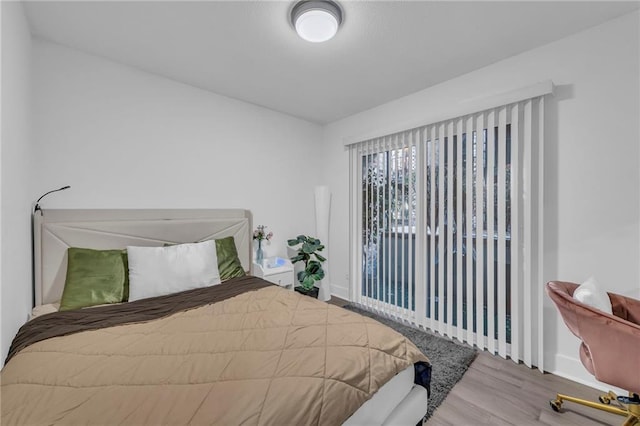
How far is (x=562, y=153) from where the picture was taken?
2.10 metres

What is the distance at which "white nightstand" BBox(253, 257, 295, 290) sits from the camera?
123 inches

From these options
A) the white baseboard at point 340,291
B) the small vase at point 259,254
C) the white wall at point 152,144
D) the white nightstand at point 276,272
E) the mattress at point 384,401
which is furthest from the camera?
the white baseboard at point 340,291

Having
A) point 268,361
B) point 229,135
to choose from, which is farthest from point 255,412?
point 229,135

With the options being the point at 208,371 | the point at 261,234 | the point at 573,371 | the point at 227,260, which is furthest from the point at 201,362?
the point at 573,371

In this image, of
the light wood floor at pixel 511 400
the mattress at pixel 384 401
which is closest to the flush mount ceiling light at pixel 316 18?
the mattress at pixel 384 401

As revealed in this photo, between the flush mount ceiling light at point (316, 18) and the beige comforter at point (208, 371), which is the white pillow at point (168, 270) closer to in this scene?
the beige comforter at point (208, 371)

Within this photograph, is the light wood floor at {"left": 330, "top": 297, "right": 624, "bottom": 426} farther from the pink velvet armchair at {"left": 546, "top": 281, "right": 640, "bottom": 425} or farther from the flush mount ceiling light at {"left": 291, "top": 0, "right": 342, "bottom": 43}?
the flush mount ceiling light at {"left": 291, "top": 0, "right": 342, "bottom": 43}

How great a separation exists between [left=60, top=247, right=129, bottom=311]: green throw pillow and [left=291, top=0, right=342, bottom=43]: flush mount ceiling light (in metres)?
2.23

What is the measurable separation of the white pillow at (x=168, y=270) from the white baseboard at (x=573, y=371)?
2862 mm

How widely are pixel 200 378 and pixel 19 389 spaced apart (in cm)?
65

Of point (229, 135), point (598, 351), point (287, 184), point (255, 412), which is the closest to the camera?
point (255, 412)

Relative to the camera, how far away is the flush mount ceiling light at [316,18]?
5.64 ft

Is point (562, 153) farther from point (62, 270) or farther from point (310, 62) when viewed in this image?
point (62, 270)

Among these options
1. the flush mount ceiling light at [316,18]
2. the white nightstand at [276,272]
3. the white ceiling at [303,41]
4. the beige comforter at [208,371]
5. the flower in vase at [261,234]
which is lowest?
the white nightstand at [276,272]
